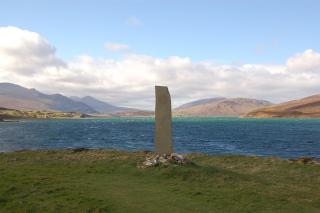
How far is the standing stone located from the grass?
253 centimetres

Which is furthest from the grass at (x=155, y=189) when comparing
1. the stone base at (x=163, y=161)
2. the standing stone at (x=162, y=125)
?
the standing stone at (x=162, y=125)

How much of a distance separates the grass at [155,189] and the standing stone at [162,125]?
2.53 meters

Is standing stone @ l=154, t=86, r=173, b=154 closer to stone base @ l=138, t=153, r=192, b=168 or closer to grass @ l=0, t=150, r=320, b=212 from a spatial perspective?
stone base @ l=138, t=153, r=192, b=168

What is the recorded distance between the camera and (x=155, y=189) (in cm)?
2131

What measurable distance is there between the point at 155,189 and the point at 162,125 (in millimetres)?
8803

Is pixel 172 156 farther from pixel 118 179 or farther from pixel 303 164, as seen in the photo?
pixel 303 164

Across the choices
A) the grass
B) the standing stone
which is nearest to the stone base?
the grass

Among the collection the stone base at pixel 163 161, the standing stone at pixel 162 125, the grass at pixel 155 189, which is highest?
the standing stone at pixel 162 125

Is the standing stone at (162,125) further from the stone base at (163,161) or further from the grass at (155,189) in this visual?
the grass at (155,189)

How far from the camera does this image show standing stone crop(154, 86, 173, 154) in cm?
2958

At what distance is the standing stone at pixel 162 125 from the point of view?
29578 mm

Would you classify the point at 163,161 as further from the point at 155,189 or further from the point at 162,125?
the point at 155,189

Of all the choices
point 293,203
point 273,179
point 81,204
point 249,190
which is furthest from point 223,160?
point 81,204

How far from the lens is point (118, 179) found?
78.5 ft
